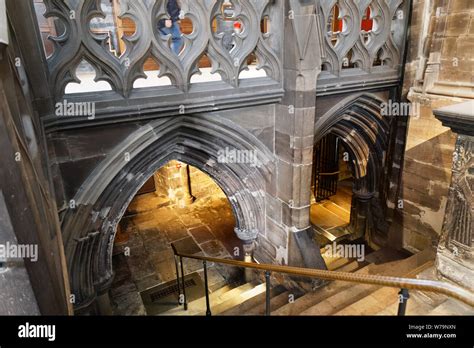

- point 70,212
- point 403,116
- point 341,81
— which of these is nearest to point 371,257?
point 403,116

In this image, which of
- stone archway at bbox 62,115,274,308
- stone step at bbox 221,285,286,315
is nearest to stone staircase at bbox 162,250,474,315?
stone step at bbox 221,285,286,315

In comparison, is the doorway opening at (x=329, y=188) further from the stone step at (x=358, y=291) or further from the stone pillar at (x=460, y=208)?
the stone pillar at (x=460, y=208)

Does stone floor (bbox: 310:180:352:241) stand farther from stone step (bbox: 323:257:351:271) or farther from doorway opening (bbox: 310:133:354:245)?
stone step (bbox: 323:257:351:271)

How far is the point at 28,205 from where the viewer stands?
118cm

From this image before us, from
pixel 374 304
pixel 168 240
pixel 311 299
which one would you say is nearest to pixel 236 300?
pixel 311 299

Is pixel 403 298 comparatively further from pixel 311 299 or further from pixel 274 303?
pixel 274 303

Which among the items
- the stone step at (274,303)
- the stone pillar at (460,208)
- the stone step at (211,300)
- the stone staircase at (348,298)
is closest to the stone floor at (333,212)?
the stone staircase at (348,298)

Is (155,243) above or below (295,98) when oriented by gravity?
below

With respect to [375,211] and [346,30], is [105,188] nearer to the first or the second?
[346,30]

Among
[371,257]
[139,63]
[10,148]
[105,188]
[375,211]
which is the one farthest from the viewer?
[375,211]

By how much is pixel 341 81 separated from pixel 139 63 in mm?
2018

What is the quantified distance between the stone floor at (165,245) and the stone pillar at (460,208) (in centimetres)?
312

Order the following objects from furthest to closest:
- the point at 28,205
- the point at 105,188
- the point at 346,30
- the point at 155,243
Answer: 1. the point at 155,243
2. the point at 346,30
3. the point at 105,188
4. the point at 28,205

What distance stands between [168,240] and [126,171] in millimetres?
3271
